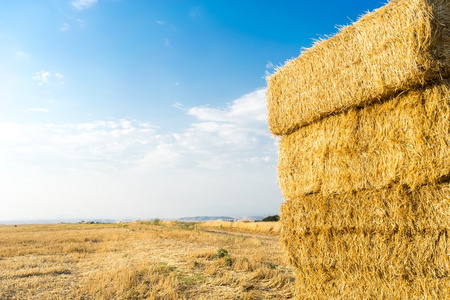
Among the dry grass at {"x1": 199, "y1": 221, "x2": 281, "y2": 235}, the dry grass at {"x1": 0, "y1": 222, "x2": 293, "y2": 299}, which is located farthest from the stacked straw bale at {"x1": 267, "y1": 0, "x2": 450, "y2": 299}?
the dry grass at {"x1": 199, "y1": 221, "x2": 281, "y2": 235}

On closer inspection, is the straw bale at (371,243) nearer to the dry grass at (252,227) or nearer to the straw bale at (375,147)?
the straw bale at (375,147)

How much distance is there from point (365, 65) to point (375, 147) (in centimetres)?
133

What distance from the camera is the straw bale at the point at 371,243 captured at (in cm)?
424

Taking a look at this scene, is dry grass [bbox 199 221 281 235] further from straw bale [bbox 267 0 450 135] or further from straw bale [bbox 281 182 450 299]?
straw bale [bbox 267 0 450 135]

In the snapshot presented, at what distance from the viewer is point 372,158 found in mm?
4957

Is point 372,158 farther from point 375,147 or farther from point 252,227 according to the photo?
point 252,227

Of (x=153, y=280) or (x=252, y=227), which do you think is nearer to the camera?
(x=153, y=280)

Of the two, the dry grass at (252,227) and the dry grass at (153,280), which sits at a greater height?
→ the dry grass at (153,280)

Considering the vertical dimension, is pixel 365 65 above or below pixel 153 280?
above

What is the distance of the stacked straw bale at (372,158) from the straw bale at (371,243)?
16mm

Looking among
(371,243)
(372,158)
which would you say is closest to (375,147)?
(372,158)

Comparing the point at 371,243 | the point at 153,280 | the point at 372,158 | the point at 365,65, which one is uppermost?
the point at 365,65

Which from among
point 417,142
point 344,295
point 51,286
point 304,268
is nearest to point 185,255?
point 51,286

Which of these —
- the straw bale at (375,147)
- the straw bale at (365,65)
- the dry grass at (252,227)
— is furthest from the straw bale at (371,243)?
the dry grass at (252,227)
